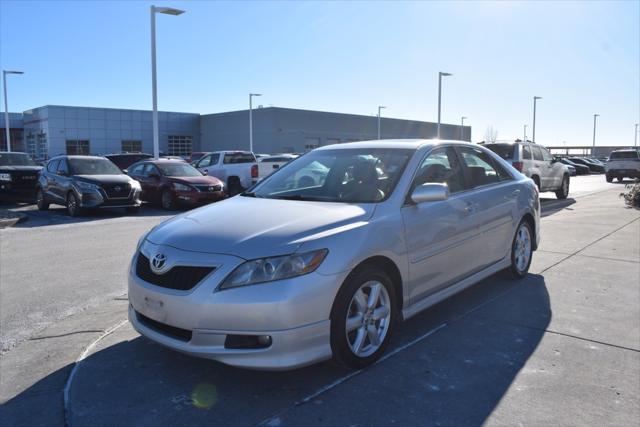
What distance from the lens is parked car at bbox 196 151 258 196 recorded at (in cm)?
1784

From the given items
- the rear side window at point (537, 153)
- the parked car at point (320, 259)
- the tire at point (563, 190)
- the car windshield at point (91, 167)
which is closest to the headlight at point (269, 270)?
the parked car at point (320, 259)

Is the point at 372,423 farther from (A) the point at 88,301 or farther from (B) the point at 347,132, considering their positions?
(B) the point at 347,132

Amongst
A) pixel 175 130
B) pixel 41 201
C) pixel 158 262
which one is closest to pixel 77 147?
pixel 175 130

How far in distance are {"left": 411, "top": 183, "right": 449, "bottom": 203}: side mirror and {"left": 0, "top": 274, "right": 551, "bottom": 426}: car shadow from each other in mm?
1113

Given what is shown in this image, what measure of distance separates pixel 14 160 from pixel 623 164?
28675 mm

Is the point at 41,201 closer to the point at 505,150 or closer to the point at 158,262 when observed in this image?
the point at 158,262

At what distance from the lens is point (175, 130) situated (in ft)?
192

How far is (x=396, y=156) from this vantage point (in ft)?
14.5

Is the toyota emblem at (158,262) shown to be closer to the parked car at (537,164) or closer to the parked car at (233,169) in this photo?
the parked car at (537,164)

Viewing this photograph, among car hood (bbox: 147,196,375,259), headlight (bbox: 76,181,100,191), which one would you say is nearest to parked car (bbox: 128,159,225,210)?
headlight (bbox: 76,181,100,191)

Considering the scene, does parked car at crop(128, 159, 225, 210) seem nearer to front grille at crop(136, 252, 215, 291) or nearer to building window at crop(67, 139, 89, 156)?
front grille at crop(136, 252, 215, 291)

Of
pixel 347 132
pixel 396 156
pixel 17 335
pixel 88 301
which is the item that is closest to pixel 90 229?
pixel 88 301

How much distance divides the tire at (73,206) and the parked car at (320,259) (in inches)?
375

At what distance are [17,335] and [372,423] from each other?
3.28 metres
